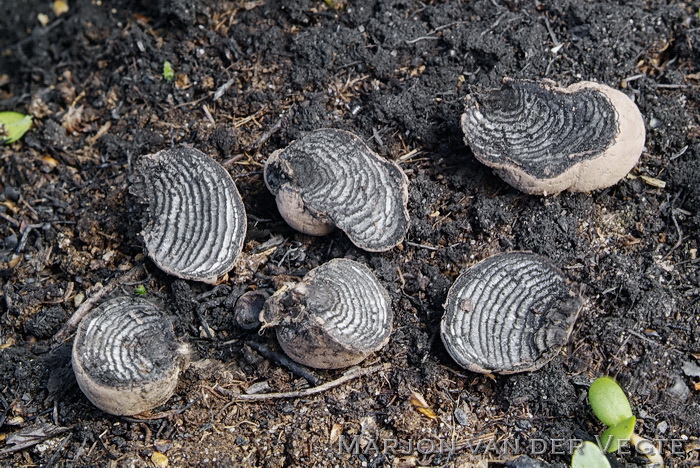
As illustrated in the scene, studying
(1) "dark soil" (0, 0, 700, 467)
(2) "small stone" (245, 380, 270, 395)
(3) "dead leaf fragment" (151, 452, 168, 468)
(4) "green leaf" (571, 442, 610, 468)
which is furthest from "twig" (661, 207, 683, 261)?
(3) "dead leaf fragment" (151, 452, 168, 468)

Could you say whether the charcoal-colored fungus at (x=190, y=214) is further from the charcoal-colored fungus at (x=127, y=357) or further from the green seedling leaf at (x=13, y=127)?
the green seedling leaf at (x=13, y=127)

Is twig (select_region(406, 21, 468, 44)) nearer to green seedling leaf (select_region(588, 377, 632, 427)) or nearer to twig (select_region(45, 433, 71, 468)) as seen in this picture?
green seedling leaf (select_region(588, 377, 632, 427))

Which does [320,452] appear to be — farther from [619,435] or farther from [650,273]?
[650,273]

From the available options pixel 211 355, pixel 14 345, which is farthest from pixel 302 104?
pixel 14 345

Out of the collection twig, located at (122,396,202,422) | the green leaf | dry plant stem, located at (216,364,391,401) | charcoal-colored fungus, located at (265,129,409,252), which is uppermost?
charcoal-colored fungus, located at (265,129,409,252)


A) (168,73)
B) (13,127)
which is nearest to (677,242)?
(168,73)

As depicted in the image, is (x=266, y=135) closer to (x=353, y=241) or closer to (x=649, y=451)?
(x=353, y=241)
